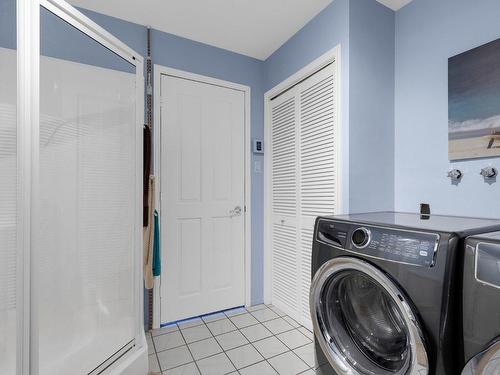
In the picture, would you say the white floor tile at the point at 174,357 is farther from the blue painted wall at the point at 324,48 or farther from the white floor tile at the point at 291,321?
the blue painted wall at the point at 324,48

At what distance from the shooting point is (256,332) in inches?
80.2

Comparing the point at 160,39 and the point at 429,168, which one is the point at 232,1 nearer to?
the point at 160,39

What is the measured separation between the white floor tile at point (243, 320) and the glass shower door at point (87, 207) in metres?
0.91

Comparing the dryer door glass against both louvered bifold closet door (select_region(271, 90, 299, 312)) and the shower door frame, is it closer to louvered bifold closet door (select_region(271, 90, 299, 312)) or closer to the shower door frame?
louvered bifold closet door (select_region(271, 90, 299, 312))

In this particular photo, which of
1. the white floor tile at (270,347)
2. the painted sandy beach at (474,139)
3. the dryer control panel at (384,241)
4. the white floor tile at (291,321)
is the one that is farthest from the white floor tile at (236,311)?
the painted sandy beach at (474,139)

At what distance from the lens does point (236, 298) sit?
8.07 feet

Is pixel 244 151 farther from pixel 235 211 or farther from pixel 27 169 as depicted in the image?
pixel 27 169

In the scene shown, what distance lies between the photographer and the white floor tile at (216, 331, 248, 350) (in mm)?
1865

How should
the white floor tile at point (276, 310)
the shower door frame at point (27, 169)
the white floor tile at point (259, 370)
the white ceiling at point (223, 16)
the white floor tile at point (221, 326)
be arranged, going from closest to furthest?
the shower door frame at point (27, 169) < the white floor tile at point (259, 370) < the white ceiling at point (223, 16) < the white floor tile at point (221, 326) < the white floor tile at point (276, 310)

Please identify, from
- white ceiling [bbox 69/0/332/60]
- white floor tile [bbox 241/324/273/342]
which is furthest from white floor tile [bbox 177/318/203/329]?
white ceiling [bbox 69/0/332/60]

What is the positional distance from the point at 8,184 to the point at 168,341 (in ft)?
4.86

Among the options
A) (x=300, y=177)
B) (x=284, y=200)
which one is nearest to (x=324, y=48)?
(x=300, y=177)

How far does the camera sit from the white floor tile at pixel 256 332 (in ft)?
6.44

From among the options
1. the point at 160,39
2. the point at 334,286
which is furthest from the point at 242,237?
the point at 160,39
